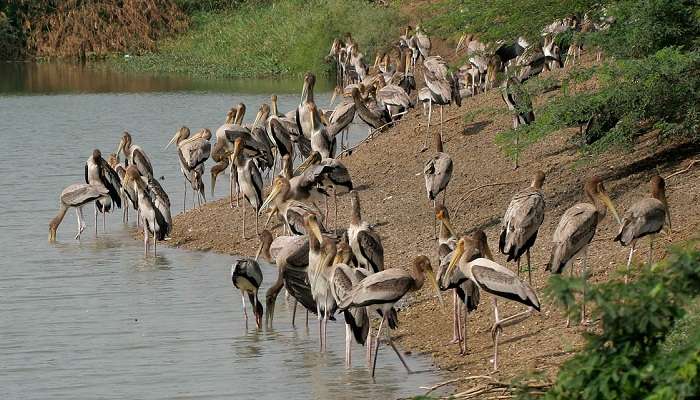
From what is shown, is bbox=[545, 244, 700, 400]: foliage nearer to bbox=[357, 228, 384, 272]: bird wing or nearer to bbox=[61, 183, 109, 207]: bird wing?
bbox=[357, 228, 384, 272]: bird wing

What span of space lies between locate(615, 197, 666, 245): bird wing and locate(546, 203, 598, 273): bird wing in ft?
0.72

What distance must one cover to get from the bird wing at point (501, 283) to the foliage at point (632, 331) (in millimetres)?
3102

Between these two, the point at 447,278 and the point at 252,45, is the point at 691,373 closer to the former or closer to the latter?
the point at 447,278

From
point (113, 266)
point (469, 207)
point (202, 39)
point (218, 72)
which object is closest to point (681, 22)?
point (469, 207)

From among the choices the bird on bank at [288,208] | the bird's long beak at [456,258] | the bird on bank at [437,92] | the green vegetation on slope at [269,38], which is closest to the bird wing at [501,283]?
the bird's long beak at [456,258]

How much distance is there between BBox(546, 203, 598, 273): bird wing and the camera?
10.2 metres

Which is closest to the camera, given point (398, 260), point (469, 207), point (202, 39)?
point (398, 260)

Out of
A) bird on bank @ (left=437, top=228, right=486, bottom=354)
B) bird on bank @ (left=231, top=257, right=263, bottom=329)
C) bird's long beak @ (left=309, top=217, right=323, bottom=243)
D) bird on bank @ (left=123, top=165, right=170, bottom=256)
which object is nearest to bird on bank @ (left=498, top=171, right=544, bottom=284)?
bird on bank @ (left=437, top=228, right=486, bottom=354)

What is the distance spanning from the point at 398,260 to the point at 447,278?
2.87 meters

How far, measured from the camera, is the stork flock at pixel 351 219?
9.95 meters

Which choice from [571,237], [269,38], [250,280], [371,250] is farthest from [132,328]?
[269,38]

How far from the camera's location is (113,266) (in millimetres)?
14469

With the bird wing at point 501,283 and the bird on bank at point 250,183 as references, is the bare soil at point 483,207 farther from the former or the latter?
the bird wing at point 501,283

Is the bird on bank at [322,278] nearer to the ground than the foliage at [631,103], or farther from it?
nearer to the ground
